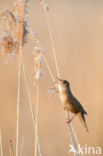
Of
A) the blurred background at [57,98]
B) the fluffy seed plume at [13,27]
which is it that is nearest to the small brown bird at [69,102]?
the fluffy seed plume at [13,27]

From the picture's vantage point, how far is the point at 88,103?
4.52m

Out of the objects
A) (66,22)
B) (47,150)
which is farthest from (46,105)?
(66,22)

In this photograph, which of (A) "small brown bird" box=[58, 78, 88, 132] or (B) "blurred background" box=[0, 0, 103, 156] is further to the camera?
(B) "blurred background" box=[0, 0, 103, 156]

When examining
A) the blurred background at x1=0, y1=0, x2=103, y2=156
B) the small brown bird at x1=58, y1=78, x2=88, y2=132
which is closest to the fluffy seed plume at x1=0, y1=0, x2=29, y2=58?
the small brown bird at x1=58, y1=78, x2=88, y2=132

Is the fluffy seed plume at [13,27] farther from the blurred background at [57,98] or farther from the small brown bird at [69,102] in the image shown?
the blurred background at [57,98]

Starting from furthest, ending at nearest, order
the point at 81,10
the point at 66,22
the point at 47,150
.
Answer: the point at 81,10 → the point at 66,22 → the point at 47,150

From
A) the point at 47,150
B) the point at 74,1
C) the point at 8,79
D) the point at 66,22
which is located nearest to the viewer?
the point at 47,150

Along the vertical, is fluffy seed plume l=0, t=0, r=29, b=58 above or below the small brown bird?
above

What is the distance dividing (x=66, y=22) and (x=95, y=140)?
266 centimetres

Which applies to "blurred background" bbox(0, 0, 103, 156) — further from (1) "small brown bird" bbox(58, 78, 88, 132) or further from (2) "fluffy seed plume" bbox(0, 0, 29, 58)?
(2) "fluffy seed plume" bbox(0, 0, 29, 58)

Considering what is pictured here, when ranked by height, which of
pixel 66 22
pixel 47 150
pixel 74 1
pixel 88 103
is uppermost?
pixel 74 1

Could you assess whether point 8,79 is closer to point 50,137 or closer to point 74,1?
point 50,137

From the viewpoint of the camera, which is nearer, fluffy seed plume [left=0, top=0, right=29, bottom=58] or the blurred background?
fluffy seed plume [left=0, top=0, right=29, bottom=58]

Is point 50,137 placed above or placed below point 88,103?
below
